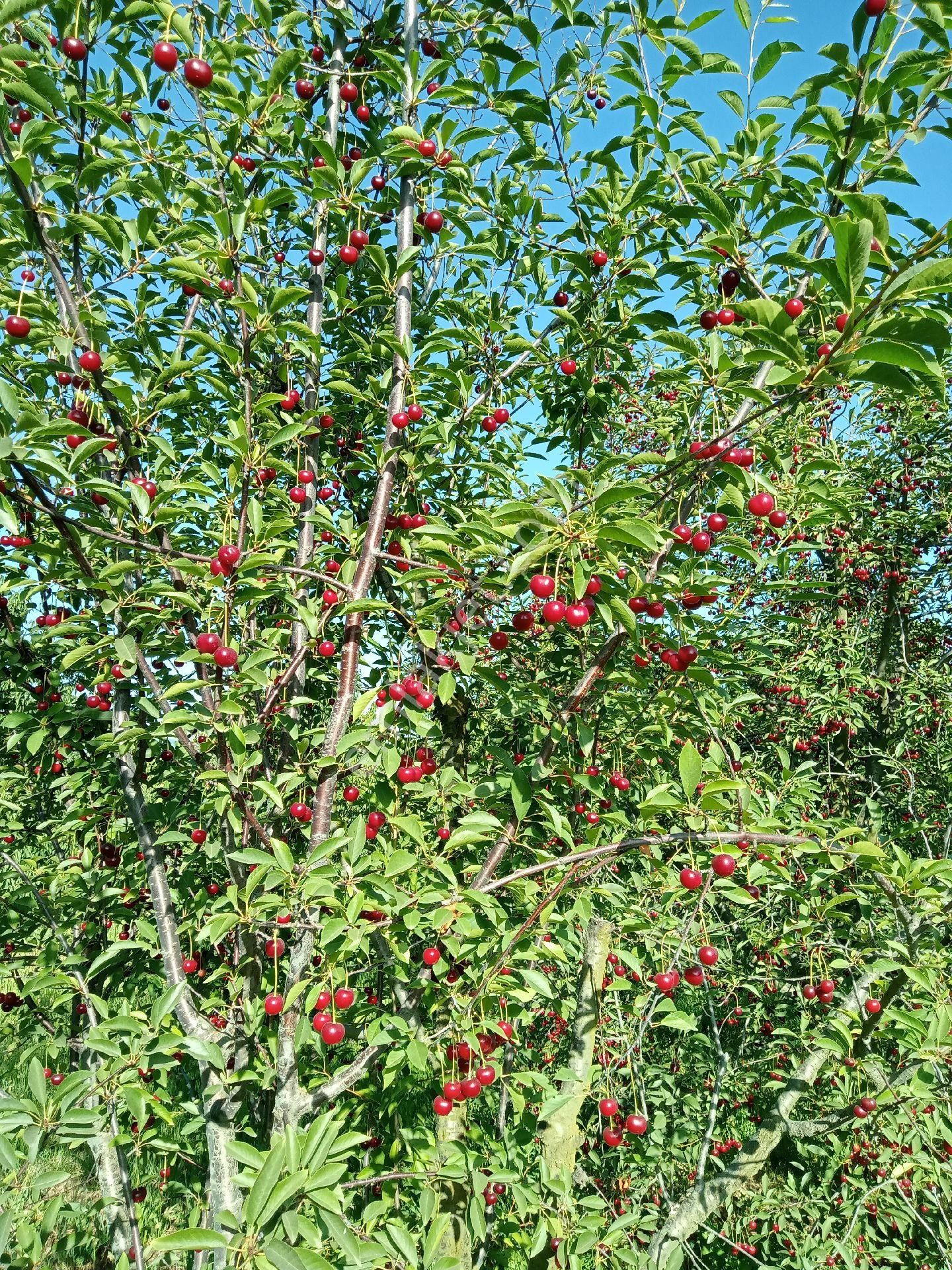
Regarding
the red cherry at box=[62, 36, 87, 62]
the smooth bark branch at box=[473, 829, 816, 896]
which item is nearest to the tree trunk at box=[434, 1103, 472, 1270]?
the smooth bark branch at box=[473, 829, 816, 896]

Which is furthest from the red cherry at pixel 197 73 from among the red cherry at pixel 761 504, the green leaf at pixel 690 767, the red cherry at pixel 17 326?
the green leaf at pixel 690 767

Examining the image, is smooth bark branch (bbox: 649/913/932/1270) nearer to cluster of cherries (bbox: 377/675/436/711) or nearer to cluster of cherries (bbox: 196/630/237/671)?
cluster of cherries (bbox: 377/675/436/711)

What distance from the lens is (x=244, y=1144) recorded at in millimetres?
1725

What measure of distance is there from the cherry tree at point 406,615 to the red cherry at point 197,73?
0.01m

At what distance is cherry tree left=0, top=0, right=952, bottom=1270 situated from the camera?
5.66 ft

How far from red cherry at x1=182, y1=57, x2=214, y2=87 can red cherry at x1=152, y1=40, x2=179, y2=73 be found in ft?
0.10

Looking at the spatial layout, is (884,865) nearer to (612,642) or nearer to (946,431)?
(612,642)

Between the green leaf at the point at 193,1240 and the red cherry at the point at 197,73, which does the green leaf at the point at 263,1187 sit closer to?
the green leaf at the point at 193,1240

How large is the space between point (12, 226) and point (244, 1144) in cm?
244

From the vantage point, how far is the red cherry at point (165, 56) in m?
1.88

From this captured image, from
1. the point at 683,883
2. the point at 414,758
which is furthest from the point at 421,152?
the point at 683,883

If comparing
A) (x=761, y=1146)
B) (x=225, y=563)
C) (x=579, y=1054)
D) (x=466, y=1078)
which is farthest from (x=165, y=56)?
(x=761, y=1146)

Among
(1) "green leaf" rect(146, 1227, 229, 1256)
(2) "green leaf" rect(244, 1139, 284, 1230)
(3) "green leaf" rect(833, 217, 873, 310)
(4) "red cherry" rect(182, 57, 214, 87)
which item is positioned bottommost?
(1) "green leaf" rect(146, 1227, 229, 1256)

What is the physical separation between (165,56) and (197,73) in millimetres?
82
